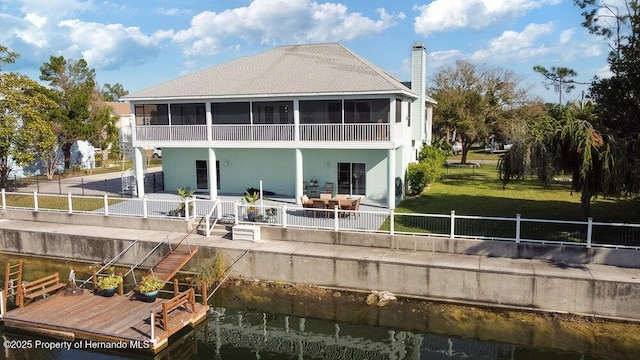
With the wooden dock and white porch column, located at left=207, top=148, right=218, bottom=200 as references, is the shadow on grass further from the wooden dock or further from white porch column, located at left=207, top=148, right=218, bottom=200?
white porch column, located at left=207, top=148, right=218, bottom=200

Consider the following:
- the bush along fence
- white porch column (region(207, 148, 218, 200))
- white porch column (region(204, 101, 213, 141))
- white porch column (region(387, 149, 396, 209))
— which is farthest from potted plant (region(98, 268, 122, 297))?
white porch column (region(387, 149, 396, 209))

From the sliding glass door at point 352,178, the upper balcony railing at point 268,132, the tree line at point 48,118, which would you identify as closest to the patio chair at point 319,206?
the upper balcony railing at point 268,132

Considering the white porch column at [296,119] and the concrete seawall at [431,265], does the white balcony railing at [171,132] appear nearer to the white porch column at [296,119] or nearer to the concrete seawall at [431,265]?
the white porch column at [296,119]

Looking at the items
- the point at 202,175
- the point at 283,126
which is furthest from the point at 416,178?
the point at 202,175

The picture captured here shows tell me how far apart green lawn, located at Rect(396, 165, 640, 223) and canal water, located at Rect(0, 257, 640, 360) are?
6496mm

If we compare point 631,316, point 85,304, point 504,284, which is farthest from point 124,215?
point 631,316

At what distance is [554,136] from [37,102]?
26.2 m

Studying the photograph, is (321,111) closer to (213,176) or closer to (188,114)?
(213,176)

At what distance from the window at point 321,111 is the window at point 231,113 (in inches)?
115

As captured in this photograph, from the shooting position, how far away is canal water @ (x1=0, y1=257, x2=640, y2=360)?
11.8 metres

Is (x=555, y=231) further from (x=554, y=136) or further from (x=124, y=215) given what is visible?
(x=124, y=215)

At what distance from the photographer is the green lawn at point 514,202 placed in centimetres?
1972

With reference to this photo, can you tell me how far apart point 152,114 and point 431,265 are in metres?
16.8

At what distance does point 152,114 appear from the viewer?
80.7 ft
